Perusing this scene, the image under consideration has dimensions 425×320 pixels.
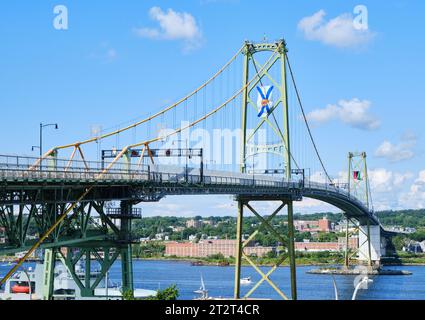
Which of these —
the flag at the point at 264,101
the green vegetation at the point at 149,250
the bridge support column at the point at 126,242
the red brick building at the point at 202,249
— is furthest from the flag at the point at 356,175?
the bridge support column at the point at 126,242

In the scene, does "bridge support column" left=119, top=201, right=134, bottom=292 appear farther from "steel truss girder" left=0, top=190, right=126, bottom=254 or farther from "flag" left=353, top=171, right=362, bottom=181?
"flag" left=353, top=171, right=362, bottom=181

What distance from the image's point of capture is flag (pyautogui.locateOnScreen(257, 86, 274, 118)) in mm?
59562

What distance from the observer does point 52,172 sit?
30.6 metres

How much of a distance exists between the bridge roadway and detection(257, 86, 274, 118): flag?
4.80 m

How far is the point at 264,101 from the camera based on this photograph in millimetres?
59750

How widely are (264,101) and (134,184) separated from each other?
22274mm

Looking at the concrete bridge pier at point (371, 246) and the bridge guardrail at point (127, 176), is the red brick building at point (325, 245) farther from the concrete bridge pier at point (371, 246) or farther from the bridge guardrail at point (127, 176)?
the bridge guardrail at point (127, 176)

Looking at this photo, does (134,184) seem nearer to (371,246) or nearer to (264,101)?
(264,101)

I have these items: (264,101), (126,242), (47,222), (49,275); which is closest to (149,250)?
(264,101)

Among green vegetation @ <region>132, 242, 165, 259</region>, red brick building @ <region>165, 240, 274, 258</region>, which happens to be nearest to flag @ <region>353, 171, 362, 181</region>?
red brick building @ <region>165, 240, 274, 258</region>

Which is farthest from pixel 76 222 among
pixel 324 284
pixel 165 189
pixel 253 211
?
pixel 324 284
